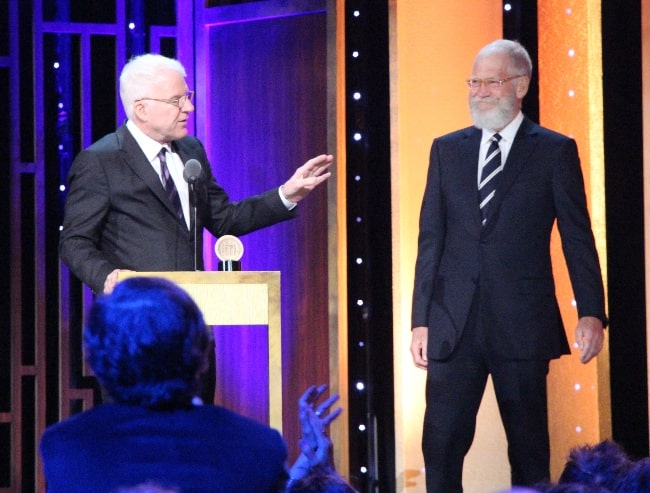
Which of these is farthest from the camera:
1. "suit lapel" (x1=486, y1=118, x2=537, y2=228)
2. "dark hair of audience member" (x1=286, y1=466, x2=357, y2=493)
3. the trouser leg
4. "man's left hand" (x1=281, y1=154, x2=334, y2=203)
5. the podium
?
"man's left hand" (x1=281, y1=154, x2=334, y2=203)

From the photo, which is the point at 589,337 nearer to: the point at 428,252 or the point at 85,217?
the point at 428,252

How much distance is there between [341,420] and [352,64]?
5.07 ft

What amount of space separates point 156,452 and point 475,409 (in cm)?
187

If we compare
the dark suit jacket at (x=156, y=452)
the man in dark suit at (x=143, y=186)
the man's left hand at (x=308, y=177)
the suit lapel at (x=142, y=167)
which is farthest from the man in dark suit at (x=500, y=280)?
the dark suit jacket at (x=156, y=452)

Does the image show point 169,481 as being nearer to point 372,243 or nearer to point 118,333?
point 118,333

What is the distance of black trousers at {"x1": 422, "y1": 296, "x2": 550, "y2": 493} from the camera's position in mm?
3328

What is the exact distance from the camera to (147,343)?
1.72 metres

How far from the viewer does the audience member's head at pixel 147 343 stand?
1723mm

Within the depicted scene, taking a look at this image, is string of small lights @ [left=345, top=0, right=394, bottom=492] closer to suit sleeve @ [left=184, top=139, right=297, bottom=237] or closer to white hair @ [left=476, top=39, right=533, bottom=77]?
suit sleeve @ [left=184, top=139, right=297, bottom=237]

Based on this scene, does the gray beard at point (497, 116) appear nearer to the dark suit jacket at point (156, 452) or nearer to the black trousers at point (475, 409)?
the black trousers at point (475, 409)

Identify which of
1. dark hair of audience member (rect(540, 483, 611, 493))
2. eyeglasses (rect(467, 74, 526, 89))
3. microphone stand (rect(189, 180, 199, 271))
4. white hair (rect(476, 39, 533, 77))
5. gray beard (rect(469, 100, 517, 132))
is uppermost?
white hair (rect(476, 39, 533, 77))

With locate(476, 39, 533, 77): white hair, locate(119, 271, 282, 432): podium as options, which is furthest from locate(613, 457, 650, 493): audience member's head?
locate(476, 39, 533, 77): white hair

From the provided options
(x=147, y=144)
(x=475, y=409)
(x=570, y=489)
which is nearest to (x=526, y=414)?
(x=475, y=409)

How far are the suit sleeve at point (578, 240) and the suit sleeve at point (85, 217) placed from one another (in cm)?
142
